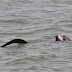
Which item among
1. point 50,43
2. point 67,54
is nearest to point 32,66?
point 67,54

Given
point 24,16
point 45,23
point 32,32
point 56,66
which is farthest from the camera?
point 24,16

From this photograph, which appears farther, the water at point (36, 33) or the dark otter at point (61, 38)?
the dark otter at point (61, 38)

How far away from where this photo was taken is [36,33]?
1182cm

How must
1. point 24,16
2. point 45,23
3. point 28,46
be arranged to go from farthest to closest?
point 24,16, point 45,23, point 28,46

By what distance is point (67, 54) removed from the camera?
9.39m

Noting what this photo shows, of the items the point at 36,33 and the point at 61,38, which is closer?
the point at 61,38

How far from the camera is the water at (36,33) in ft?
28.7

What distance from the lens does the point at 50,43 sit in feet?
33.8

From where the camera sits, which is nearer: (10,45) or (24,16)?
(10,45)

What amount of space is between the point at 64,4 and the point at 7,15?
9.11ft

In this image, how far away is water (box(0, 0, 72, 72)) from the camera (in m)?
8.74

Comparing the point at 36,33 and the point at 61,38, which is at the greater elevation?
the point at 61,38

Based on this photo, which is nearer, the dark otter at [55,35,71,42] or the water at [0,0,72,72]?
the water at [0,0,72,72]

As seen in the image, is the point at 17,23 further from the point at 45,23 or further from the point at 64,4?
the point at 64,4
